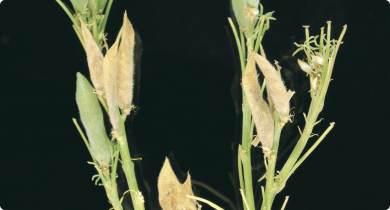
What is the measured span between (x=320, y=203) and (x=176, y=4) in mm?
612

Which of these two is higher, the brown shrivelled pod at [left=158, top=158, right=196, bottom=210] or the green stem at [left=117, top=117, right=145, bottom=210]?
the green stem at [left=117, top=117, right=145, bottom=210]

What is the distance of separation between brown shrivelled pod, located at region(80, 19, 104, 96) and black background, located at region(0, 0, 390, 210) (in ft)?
0.68

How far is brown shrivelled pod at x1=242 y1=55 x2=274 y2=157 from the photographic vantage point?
2.02 feet

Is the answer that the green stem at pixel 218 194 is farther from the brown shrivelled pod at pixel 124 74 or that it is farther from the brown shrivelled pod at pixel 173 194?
the brown shrivelled pod at pixel 124 74

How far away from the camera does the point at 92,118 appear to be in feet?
2.12

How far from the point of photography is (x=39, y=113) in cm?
84

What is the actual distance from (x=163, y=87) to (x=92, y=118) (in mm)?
232

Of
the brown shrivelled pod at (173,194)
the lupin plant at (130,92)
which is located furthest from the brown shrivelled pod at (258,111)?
the brown shrivelled pod at (173,194)

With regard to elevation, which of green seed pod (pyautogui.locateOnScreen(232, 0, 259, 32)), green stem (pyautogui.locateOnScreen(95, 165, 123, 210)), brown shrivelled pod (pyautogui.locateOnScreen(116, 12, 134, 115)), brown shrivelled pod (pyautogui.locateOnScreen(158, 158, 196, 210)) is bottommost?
brown shrivelled pod (pyautogui.locateOnScreen(158, 158, 196, 210))

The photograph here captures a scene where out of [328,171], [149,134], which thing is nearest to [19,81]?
[149,134]

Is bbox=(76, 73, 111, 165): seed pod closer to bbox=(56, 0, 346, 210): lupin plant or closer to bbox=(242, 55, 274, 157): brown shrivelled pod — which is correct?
bbox=(56, 0, 346, 210): lupin plant

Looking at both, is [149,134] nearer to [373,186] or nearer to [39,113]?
[39,113]

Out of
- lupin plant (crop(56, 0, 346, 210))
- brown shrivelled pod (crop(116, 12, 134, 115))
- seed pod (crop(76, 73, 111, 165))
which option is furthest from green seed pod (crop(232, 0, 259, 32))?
seed pod (crop(76, 73, 111, 165))

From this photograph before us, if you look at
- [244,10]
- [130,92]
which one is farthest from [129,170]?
[244,10]
